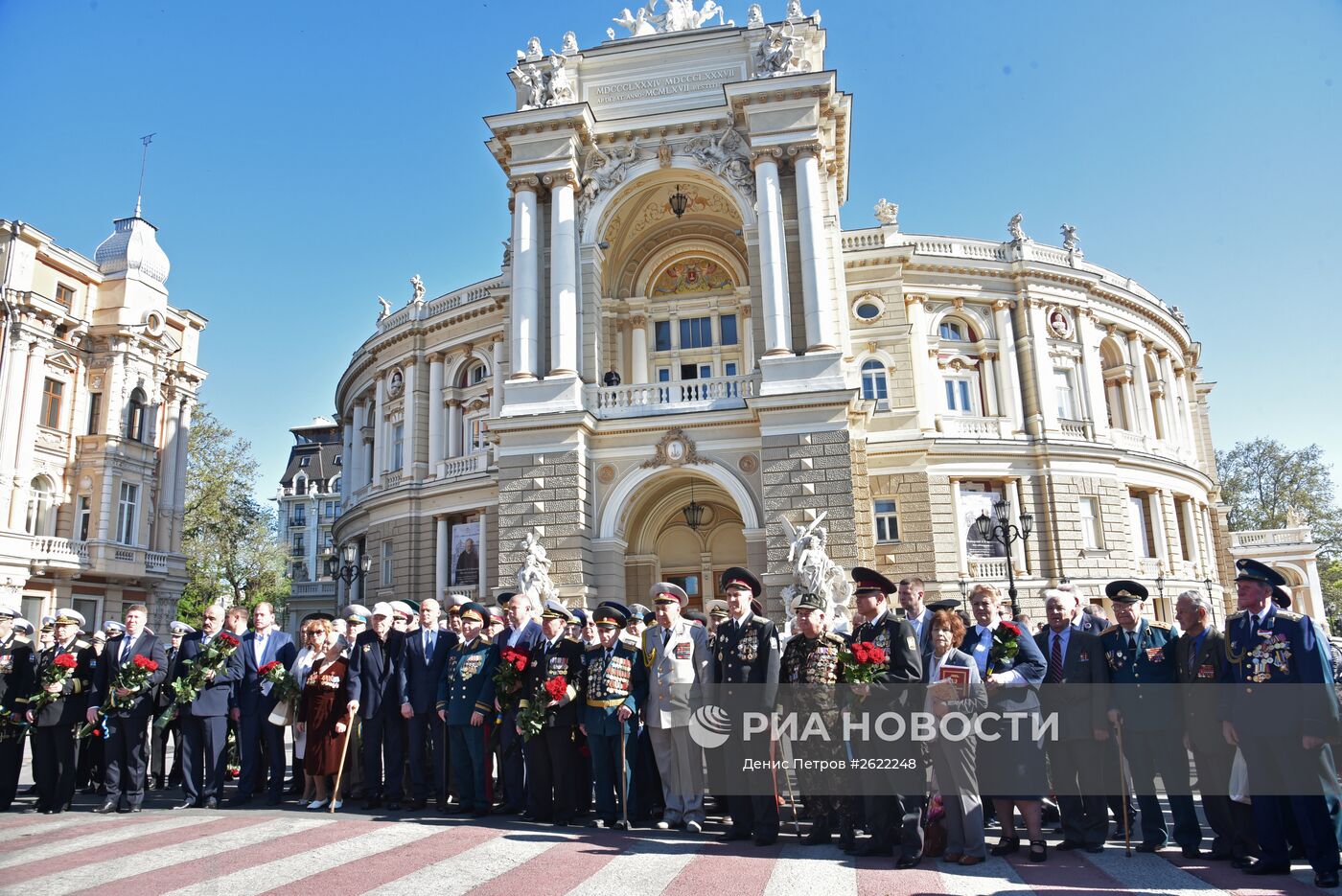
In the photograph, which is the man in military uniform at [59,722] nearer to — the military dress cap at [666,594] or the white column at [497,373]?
the military dress cap at [666,594]

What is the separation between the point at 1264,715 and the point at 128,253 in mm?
38787

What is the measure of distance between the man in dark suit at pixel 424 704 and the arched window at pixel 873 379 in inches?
886

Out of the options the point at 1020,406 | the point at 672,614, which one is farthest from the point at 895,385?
the point at 672,614

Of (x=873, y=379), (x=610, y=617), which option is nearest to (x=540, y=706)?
(x=610, y=617)

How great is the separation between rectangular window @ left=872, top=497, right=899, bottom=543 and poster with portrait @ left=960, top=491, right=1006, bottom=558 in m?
2.77

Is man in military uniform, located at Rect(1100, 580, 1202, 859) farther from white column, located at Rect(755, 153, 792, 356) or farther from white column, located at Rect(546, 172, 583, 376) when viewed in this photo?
white column, located at Rect(546, 172, 583, 376)

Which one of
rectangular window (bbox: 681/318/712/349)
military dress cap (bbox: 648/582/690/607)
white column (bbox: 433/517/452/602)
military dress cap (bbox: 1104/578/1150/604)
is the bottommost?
military dress cap (bbox: 1104/578/1150/604)

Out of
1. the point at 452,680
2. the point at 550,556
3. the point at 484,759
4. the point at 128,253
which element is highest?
the point at 128,253

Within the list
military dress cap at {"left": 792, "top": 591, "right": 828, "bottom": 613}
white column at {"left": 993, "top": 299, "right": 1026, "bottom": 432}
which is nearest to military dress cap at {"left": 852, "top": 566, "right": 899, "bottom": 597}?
military dress cap at {"left": 792, "top": 591, "right": 828, "bottom": 613}

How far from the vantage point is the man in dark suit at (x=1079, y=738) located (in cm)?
737

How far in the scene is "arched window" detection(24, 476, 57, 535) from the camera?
30.7 metres

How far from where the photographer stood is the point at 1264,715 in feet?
21.7

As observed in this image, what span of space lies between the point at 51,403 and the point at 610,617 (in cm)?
3141

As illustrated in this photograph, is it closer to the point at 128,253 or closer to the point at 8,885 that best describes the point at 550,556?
the point at 8,885
